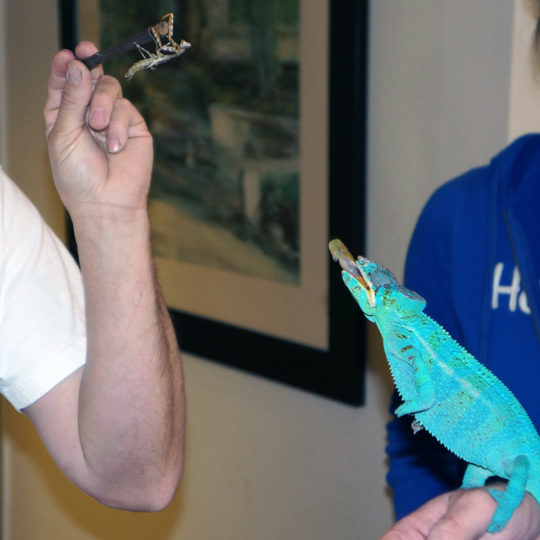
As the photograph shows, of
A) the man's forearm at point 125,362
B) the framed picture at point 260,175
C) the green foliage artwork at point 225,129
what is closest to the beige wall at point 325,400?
the framed picture at point 260,175

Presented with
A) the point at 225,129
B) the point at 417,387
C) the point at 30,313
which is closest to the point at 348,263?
the point at 417,387

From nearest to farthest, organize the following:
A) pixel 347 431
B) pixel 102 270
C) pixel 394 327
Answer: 1. pixel 394 327
2. pixel 102 270
3. pixel 347 431

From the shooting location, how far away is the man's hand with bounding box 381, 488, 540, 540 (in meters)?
0.55

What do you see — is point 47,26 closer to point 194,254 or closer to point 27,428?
point 194,254

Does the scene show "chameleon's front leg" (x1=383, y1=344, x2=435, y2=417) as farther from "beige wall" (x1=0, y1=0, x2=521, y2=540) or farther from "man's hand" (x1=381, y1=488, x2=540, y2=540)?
"beige wall" (x1=0, y1=0, x2=521, y2=540)

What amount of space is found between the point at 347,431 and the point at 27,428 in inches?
52.9

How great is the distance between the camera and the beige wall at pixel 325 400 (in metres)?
1.30

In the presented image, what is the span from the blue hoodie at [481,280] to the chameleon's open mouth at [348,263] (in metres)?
0.33

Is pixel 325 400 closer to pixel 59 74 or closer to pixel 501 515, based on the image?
pixel 59 74

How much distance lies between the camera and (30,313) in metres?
1.05

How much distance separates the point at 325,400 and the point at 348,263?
1147 mm

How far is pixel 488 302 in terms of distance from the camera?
880mm

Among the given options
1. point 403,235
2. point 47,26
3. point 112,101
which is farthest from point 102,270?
point 47,26

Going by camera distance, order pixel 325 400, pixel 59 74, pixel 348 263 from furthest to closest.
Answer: pixel 325 400, pixel 59 74, pixel 348 263
